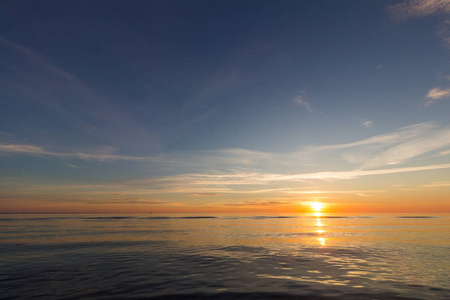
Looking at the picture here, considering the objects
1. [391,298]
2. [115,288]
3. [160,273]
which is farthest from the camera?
[160,273]

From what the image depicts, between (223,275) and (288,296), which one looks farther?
(223,275)

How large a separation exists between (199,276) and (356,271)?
1329 cm

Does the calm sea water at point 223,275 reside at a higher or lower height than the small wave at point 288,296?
lower

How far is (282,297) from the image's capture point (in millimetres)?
14906

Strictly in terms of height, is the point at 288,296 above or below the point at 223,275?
above

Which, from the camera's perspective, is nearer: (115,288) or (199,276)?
(115,288)

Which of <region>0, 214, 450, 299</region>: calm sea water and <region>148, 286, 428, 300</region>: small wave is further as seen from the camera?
<region>0, 214, 450, 299</region>: calm sea water

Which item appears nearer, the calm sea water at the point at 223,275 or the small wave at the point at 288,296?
the small wave at the point at 288,296

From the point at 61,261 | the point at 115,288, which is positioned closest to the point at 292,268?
the point at 115,288

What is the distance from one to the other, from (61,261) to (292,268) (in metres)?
23.0

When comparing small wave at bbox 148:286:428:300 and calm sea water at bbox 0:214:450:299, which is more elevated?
small wave at bbox 148:286:428:300

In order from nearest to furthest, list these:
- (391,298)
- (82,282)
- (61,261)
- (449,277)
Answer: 1. (391,298)
2. (82,282)
3. (449,277)
4. (61,261)

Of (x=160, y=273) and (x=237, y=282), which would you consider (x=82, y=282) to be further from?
(x=237, y=282)

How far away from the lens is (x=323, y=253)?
31062mm
